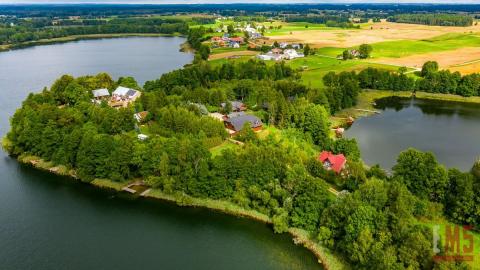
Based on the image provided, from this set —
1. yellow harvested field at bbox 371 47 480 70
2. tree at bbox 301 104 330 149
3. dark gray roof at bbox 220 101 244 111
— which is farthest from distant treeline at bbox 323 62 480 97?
tree at bbox 301 104 330 149

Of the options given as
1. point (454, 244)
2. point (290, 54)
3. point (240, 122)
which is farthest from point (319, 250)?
point (290, 54)

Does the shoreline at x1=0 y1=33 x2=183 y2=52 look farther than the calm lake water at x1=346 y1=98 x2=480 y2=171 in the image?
Yes

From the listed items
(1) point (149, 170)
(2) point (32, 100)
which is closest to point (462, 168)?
(1) point (149, 170)

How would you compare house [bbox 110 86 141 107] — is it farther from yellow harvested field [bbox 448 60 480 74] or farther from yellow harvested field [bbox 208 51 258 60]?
yellow harvested field [bbox 448 60 480 74]

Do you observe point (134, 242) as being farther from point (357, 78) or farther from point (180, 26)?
point (180, 26)

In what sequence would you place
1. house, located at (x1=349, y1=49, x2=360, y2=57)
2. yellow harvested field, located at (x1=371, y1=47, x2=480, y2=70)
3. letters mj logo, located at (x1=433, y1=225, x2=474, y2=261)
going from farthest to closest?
house, located at (x1=349, y1=49, x2=360, y2=57) → yellow harvested field, located at (x1=371, y1=47, x2=480, y2=70) → letters mj logo, located at (x1=433, y1=225, x2=474, y2=261)

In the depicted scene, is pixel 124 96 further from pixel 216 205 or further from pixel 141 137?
pixel 216 205
